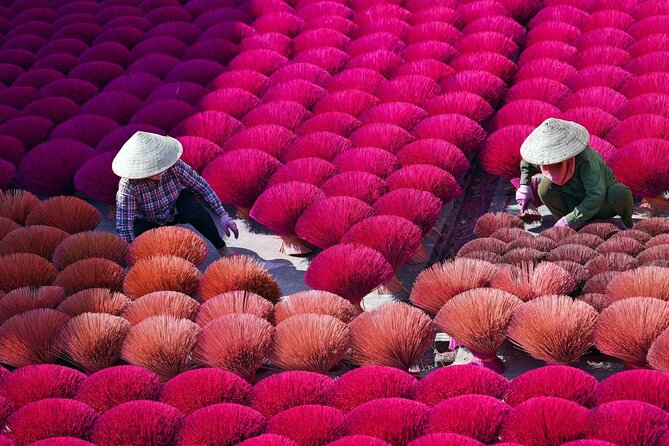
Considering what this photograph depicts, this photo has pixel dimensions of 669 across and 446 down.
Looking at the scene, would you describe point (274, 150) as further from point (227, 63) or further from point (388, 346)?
point (388, 346)

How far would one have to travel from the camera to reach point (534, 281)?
12.5 ft

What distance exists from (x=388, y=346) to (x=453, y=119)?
5.64 ft

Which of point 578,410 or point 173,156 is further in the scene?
point 173,156

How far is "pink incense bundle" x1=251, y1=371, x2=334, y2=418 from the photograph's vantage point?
11.0 feet

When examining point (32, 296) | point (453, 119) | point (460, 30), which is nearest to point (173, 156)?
point (32, 296)

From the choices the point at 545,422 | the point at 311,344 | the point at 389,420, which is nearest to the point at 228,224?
the point at 311,344

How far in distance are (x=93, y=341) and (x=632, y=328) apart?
1673mm

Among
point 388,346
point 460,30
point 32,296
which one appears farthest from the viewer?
point 460,30

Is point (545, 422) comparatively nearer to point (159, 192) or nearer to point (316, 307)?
point (316, 307)

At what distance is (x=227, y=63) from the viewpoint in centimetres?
620

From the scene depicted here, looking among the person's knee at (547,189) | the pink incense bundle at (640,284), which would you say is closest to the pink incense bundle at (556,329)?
the pink incense bundle at (640,284)

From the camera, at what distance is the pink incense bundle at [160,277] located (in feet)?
13.6

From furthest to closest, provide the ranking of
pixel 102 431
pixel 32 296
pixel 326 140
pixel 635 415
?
pixel 326 140 < pixel 32 296 < pixel 102 431 < pixel 635 415

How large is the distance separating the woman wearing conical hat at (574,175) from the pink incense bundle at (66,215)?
1794mm
